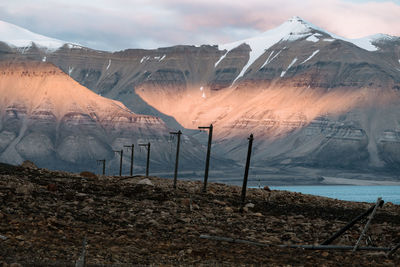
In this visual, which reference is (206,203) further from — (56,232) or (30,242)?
(30,242)

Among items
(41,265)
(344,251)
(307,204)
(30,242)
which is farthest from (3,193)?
(307,204)

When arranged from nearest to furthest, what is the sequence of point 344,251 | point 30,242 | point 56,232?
point 30,242
point 56,232
point 344,251

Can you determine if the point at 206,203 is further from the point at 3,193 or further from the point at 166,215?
A: the point at 3,193

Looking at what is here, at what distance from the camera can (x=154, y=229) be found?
775 inches

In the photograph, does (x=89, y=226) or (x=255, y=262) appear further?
(x=89, y=226)

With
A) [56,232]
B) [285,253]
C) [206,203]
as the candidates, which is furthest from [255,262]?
[206,203]

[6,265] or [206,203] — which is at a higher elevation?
[6,265]

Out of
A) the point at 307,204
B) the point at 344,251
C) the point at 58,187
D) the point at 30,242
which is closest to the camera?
the point at 30,242

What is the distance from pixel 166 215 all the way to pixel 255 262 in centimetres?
690

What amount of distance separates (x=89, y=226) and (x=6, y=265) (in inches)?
244

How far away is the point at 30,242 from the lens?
15195mm

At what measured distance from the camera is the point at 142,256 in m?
15.5

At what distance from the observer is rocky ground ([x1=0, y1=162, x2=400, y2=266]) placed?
603 inches

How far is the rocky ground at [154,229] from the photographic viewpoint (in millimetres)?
15320
